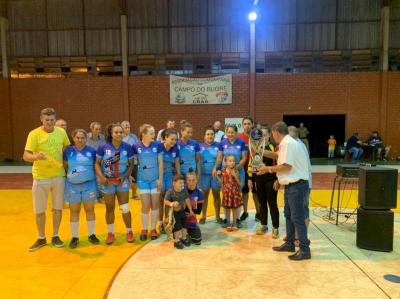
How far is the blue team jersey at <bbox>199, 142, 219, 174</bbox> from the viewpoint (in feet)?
19.7

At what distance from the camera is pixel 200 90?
16.8m

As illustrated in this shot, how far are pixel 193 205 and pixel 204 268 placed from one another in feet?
4.36

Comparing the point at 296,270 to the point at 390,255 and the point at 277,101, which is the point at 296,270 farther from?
the point at 277,101

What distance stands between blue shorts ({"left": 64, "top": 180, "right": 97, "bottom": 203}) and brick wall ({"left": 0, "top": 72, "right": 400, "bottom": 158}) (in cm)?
1219

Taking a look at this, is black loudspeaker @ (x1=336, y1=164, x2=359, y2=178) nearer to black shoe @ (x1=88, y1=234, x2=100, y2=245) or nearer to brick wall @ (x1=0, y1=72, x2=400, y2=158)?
black shoe @ (x1=88, y1=234, x2=100, y2=245)

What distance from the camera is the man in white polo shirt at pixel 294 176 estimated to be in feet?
14.3

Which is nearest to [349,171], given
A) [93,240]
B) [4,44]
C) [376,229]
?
[376,229]

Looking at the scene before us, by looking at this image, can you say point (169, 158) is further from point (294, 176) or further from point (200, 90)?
point (200, 90)

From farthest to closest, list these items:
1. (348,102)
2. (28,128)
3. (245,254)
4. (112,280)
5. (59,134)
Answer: (28,128), (348,102), (59,134), (245,254), (112,280)

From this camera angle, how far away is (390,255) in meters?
4.53

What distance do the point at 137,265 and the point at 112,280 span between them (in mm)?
465

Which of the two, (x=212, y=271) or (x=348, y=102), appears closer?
(x=212, y=271)

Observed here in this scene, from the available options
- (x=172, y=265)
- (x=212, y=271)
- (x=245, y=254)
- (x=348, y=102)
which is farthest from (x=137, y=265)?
(x=348, y=102)

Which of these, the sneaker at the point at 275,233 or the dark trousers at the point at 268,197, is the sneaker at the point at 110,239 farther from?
the sneaker at the point at 275,233
